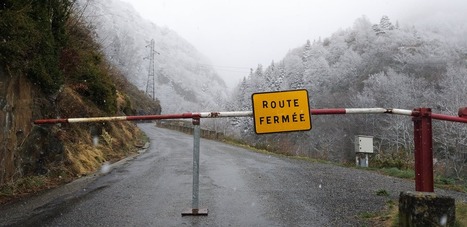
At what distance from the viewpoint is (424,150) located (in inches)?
173

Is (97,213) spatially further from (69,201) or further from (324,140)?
(324,140)

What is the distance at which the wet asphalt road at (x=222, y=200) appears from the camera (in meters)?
5.09

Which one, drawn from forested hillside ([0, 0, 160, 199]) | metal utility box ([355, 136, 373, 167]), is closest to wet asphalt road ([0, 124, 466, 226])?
forested hillside ([0, 0, 160, 199])

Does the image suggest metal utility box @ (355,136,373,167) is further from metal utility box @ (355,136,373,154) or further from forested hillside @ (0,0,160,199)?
forested hillside @ (0,0,160,199)

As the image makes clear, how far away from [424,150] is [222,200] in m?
3.11

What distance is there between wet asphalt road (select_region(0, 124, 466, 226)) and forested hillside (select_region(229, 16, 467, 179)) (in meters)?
14.5

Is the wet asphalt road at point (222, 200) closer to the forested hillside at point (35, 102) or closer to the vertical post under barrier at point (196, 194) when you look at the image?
the vertical post under barrier at point (196, 194)

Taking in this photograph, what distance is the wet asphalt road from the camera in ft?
16.7

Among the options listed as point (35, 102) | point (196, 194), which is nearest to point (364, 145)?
point (196, 194)

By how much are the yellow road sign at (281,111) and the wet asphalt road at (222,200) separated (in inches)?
45.9

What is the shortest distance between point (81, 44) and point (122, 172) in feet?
21.2

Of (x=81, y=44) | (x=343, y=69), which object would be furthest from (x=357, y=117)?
(x=81, y=44)

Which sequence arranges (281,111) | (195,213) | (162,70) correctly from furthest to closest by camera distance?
(162,70)
(195,213)
(281,111)

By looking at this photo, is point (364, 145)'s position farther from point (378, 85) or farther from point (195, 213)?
point (378, 85)
